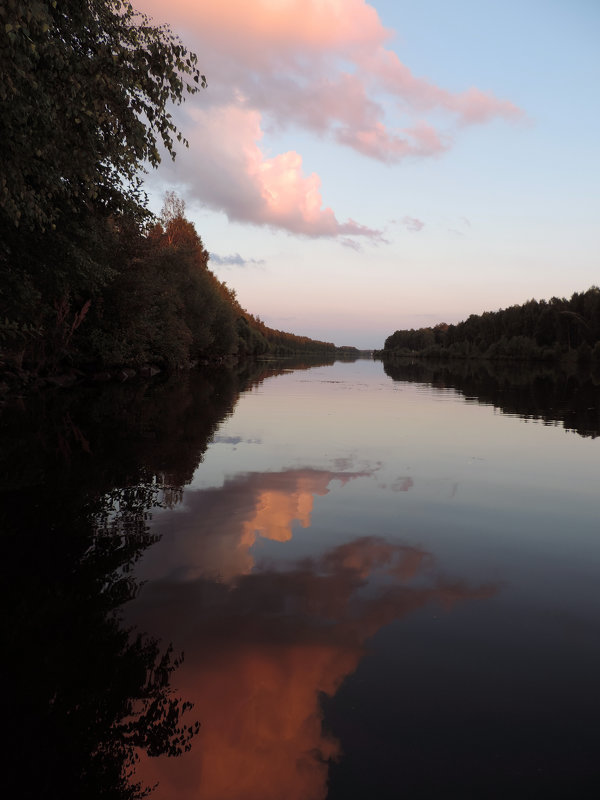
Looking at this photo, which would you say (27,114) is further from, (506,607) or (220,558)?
(506,607)

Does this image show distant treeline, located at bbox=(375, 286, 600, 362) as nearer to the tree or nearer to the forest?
the forest

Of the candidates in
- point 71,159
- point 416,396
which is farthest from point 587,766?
point 416,396

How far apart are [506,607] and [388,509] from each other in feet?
12.2

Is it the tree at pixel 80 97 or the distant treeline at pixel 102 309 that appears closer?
the tree at pixel 80 97

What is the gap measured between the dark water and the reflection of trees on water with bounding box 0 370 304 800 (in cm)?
2

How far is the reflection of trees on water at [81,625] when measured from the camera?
372 centimetres

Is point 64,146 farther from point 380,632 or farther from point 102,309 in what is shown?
point 102,309

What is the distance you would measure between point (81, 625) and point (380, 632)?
309 cm

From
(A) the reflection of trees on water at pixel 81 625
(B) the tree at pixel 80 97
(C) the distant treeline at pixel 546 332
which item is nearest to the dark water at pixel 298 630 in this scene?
(A) the reflection of trees on water at pixel 81 625

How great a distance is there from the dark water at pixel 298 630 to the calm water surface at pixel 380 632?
2cm

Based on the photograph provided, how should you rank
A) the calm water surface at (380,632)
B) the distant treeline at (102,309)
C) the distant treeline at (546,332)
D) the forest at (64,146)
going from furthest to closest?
1. the distant treeline at (546,332)
2. the distant treeline at (102,309)
3. the forest at (64,146)
4. the calm water surface at (380,632)

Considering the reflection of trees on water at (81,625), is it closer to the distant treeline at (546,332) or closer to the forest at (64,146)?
the forest at (64,146)

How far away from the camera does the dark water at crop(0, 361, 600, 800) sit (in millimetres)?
3664

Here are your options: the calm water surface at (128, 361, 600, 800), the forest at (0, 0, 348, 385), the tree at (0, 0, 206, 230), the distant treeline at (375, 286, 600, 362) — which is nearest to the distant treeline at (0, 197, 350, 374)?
the forest at (0, 0, 348, 385)
